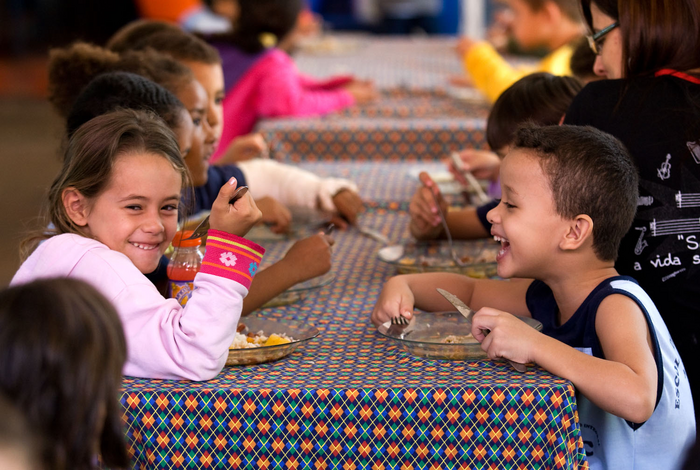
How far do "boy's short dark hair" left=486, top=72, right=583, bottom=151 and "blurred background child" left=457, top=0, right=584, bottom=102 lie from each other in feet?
5.58

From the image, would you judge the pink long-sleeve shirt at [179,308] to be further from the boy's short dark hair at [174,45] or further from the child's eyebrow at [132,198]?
the boy's short dark hair at [174,45]

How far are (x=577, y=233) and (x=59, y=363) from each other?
854mm

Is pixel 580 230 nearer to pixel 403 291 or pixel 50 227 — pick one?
pixel 403 291

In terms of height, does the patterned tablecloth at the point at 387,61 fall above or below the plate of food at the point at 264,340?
below

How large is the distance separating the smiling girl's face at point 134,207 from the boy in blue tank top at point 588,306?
1.36 feet

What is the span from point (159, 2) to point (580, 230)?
6987 millimetres

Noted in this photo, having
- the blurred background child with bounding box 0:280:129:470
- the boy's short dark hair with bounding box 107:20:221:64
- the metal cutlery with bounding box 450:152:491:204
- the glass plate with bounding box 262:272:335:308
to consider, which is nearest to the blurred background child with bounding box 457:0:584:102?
the metal cutlery with bounding box 450:152:491:204

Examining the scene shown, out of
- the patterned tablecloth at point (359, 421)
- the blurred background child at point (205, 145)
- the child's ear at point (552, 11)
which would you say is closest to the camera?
the patterned tablecloth at point (359, 421)

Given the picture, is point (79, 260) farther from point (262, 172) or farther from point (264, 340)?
point (262, 172)

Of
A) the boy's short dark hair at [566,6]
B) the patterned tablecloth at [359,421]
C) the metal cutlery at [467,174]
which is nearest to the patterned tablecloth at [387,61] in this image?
the boy's short dark hair at [566,6]

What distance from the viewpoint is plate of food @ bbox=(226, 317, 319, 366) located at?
1251 mm

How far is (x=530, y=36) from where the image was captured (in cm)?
455

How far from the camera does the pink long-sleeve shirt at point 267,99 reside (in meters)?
3.49

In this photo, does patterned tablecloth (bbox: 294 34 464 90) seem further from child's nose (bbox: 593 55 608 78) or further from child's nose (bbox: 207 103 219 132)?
child's nose (bbox: 593 55 608 78)
